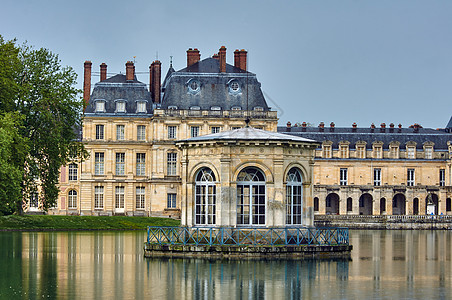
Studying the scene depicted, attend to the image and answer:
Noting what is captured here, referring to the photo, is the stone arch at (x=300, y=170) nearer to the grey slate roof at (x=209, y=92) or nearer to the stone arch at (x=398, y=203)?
the grey slate roof at (x=209, y=92)

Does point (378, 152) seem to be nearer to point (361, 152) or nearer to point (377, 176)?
point (361, 152)

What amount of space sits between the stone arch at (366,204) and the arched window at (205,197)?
56.1 m

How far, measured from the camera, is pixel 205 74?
87812mm

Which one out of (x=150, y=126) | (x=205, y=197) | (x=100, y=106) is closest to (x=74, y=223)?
(x=100, y=106)

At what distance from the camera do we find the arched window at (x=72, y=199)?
88.6m

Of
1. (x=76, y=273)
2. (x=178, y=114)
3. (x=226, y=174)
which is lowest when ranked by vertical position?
(x=76, y=273)

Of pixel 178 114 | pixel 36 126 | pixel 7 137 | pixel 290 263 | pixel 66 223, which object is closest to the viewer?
pixel 290 263

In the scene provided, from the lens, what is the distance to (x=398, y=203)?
315ft

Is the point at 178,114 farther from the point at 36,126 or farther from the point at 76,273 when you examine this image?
the point at 76,273

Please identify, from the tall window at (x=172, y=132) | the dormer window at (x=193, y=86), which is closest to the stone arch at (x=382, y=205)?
the dormer window at (x=193, y=86)

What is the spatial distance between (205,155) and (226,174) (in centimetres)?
151

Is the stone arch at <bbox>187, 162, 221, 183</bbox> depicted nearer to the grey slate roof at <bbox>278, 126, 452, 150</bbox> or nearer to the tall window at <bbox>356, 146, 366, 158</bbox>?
the grey slate roof at <bbox>278, 126, 452, 150</bbox>

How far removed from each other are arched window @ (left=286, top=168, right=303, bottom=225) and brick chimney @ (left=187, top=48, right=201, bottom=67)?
5041 centimetres

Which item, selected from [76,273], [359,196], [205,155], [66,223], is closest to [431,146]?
[359,196]
